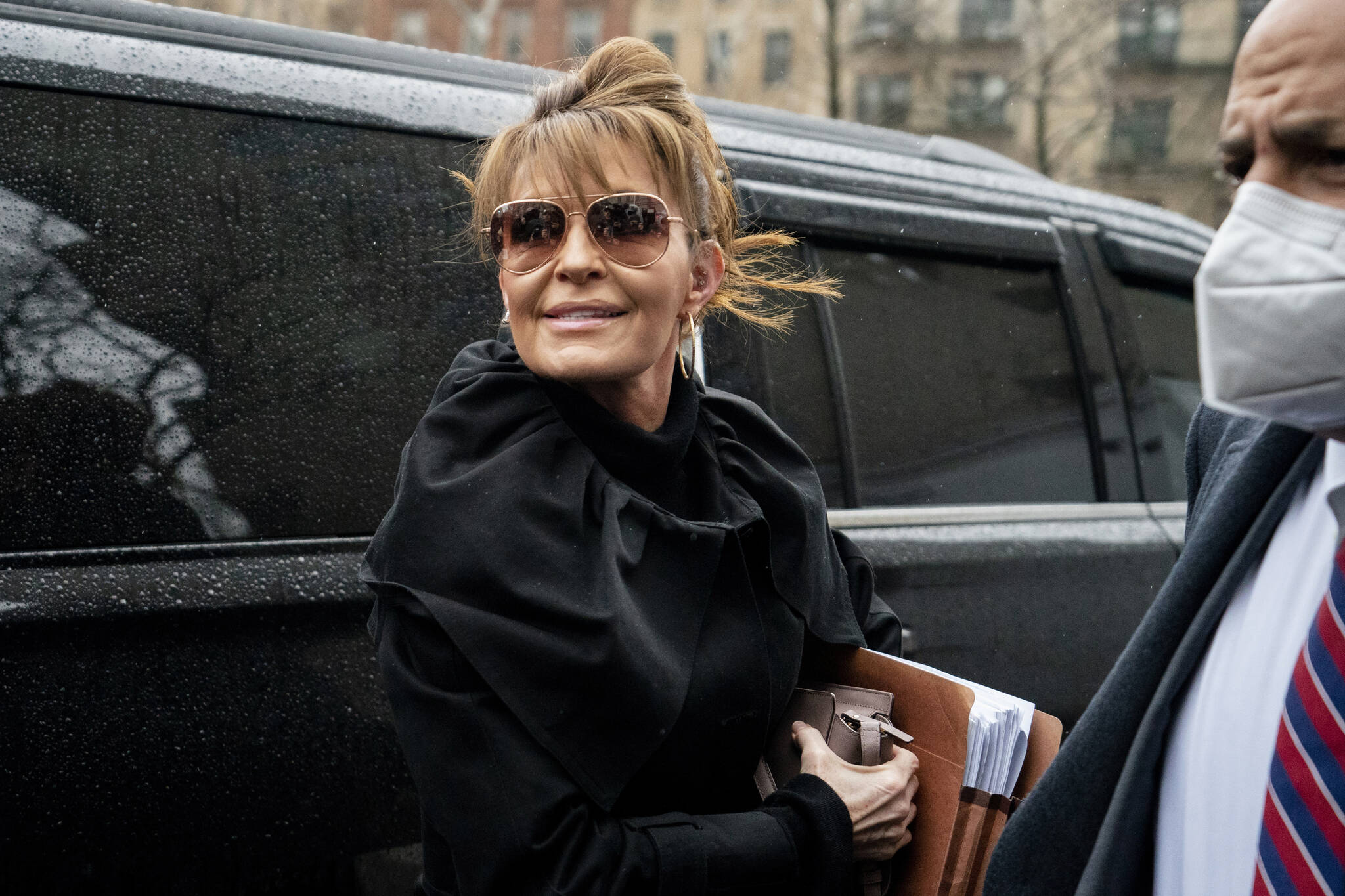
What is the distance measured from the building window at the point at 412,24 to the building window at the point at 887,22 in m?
15.9

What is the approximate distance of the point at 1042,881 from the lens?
4.13 feet

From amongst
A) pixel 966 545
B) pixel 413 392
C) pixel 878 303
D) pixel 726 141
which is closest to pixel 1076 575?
pixel 966 545

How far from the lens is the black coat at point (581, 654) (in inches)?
53.1

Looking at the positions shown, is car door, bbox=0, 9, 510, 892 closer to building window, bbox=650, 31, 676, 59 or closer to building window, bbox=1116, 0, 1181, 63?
building window, bbox=1116, 0, 1181, 63

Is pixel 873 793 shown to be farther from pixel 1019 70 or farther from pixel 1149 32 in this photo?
pixel 1149 32

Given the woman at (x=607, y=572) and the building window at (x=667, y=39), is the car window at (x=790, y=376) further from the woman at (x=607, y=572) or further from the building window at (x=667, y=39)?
the building window at (x=667, y=39)

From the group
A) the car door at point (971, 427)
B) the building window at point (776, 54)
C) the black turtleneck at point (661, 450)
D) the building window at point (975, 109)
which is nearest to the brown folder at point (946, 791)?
the black turtleneck at point (661, 450)

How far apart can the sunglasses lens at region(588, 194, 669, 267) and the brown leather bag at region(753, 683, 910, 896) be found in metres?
0.65

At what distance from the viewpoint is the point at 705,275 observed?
1.76 meters

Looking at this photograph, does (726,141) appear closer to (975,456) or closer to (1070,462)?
(975,456)

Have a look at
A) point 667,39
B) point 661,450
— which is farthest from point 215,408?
point 667,39

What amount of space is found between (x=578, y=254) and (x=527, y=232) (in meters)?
0.08

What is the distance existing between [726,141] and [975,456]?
1003 mm

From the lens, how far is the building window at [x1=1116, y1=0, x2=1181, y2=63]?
31375 mm
